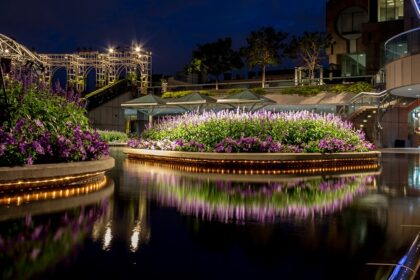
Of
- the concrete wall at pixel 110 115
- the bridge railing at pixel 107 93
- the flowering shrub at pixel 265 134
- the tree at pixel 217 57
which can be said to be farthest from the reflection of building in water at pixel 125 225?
the tree at pixel 217 57

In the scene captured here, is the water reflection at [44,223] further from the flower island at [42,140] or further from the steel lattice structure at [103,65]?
the steel lattice structure at [103,65]

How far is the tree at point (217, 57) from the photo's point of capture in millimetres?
60875

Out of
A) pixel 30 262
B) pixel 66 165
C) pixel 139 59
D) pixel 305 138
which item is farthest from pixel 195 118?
pixel 139 59

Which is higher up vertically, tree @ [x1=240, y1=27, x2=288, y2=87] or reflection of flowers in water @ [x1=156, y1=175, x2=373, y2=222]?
tree @ [x1=240, y1=27, x2=288, y2=87]

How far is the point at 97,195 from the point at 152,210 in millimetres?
1783

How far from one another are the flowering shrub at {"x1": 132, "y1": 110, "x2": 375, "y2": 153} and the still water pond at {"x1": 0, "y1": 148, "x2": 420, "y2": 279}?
221 inches

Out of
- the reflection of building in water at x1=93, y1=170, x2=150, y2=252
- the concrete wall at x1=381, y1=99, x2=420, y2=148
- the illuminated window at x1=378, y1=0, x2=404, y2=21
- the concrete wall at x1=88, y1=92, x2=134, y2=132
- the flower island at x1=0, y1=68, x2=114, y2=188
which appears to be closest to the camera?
the reflection of building in water at x1=93, y1=170, x2=150, y2=252

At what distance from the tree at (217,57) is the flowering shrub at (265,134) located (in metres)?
42.4

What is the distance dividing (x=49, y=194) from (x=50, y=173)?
1.58 ft

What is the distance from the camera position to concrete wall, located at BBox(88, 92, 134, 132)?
41.3 meters

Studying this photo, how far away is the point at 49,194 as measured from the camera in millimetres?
8617

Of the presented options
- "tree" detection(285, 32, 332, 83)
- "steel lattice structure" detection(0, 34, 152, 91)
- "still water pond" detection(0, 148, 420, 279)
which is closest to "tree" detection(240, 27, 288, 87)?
"tree" detection(285, 32, 332, 83)

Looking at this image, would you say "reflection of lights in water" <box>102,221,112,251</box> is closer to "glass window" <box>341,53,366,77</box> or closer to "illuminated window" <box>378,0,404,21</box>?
"illuminated window" <box>378,0,404,21</box>

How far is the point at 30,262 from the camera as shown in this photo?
444 centimetres
